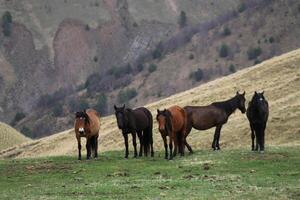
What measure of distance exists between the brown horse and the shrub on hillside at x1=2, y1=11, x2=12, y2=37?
5675 inches

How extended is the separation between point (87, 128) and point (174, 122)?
4051 mm

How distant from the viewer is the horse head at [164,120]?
92.4ft

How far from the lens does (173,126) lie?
94.1ft

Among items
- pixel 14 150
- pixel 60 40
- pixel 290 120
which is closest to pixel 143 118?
pixel 290 120

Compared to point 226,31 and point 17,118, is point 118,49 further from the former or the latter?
point 17,118

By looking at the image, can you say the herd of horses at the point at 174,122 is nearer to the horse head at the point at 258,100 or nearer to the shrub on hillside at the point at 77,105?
the horse head at the point at 258,100

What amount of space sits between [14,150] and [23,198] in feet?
121

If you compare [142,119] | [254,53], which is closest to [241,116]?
[142,119]

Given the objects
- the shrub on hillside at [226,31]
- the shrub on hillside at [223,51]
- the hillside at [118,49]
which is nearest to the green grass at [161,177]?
the hillside at [118,49]

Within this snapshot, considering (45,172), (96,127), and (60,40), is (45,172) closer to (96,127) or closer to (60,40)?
(96,127)

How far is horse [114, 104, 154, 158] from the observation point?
2953cm

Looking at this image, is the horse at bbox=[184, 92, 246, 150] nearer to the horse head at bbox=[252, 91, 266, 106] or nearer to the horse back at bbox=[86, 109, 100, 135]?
the horse head at bbox=[252, 91, 266, 106]

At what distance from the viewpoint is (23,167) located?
28188 millimetres

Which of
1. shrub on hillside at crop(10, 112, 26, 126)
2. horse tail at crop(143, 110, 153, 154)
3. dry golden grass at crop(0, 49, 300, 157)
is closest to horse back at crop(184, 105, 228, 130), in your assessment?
horse tail at crop(143, 110, 153, 154)
